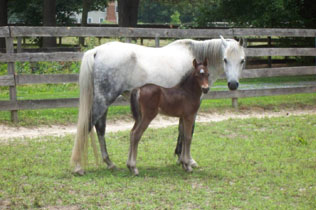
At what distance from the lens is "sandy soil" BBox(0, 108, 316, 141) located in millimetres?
9264

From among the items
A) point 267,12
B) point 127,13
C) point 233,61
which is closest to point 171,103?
point 233,61

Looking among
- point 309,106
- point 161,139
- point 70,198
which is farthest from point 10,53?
point 309,106

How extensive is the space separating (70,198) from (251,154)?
11.1ft

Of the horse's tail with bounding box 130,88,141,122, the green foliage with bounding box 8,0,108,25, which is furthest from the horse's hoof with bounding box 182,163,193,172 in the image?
the green foliage with bounding box 8,0,108,25

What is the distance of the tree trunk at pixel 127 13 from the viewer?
21.3 m

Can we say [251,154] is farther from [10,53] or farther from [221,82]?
[221,82]

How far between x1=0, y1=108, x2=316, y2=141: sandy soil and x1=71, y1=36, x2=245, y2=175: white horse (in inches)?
113

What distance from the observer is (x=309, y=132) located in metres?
9.34

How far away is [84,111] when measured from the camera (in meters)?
6.55

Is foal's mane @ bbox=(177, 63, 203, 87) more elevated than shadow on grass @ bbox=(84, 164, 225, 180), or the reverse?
foal's mane @ bbox=(177, 63, 203, 87)

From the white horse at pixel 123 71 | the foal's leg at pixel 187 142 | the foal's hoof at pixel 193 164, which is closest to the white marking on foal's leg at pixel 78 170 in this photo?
the white horse at pixel 123 71

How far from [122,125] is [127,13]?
12.1 metres

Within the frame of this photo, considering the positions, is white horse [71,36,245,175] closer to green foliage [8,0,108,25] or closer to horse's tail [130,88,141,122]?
horse's tail [130,88,141,122]

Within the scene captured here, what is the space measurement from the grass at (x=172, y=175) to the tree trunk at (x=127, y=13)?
12674mm
